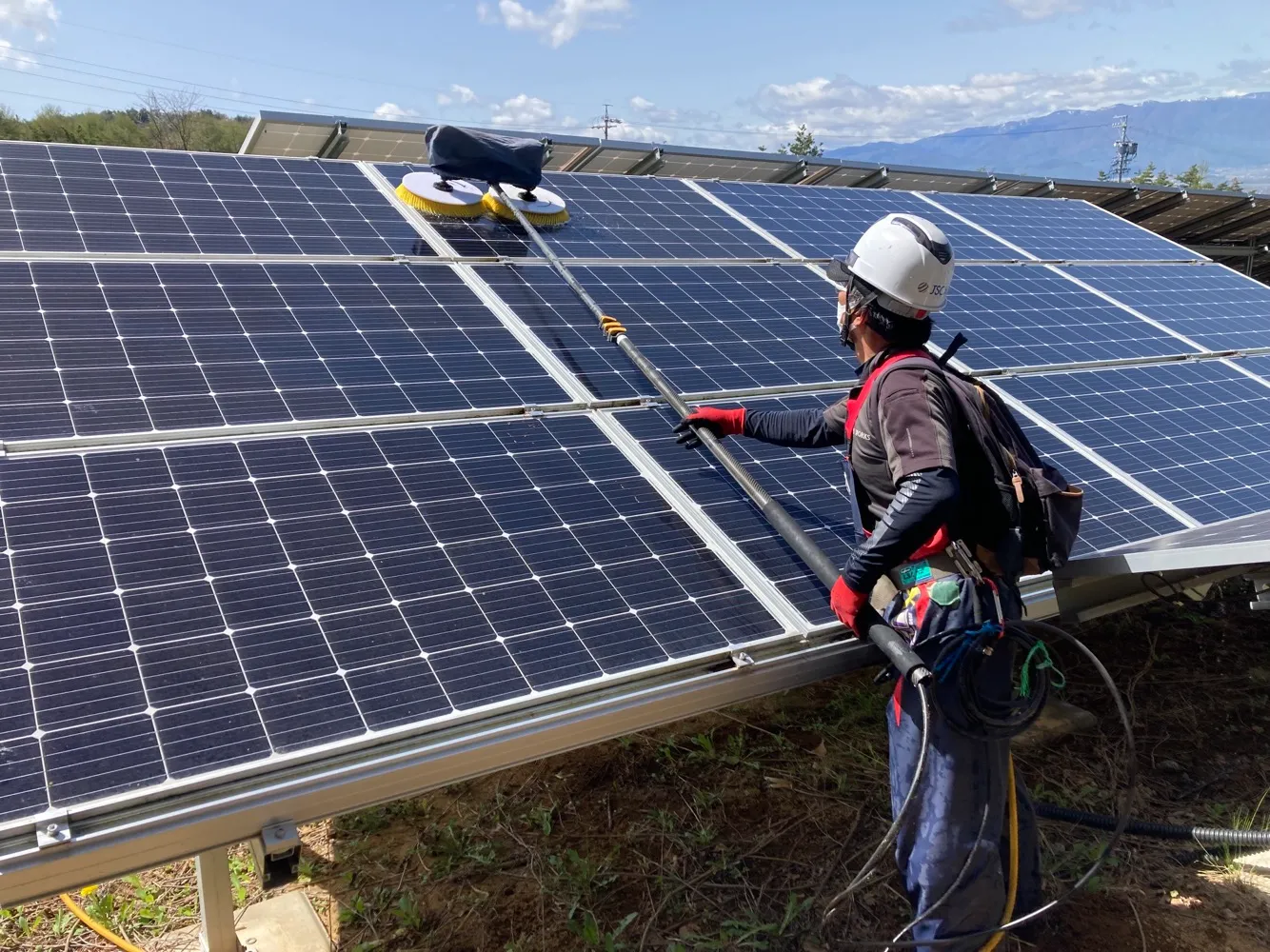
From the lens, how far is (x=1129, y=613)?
977 centimetres

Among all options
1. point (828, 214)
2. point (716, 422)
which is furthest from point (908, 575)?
→ point (828, 214)

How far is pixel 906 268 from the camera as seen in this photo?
460cm

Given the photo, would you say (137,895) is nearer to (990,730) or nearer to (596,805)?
(596,805)

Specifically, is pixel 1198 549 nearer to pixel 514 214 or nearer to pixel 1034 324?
pixel 1034 324

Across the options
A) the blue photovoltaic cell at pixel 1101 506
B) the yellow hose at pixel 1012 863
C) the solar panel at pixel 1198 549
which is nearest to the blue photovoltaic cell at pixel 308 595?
the yellow hose at pixel 1012 863

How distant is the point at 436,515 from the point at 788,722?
4201 millimetres

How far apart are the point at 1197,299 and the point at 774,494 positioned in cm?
806

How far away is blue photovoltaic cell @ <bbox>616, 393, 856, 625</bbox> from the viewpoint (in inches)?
192

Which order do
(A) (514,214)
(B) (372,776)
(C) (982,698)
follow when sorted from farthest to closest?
(A) (514,214) < (C) (982,698) < (B) (372,776)

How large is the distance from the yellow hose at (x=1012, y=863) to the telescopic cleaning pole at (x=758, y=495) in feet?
3.29

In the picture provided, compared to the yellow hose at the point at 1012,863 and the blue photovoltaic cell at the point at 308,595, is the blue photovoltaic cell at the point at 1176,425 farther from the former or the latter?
the blue photovoltaic cell at the point at 308,595

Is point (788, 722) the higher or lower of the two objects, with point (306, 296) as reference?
lower

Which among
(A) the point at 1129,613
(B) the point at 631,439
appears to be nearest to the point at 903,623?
(B) the point at 631,439

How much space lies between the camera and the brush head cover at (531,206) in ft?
25.8
